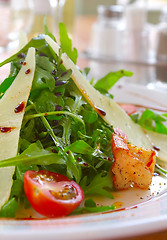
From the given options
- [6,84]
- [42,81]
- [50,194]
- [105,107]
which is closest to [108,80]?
[105,107]

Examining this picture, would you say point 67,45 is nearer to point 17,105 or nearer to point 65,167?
point 17,105

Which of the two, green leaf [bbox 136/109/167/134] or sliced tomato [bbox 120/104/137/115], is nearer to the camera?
green leaf [bbox 136/109/167/134]

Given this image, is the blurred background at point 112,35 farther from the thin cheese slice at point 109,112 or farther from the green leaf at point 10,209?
the green leaf at point 10,209

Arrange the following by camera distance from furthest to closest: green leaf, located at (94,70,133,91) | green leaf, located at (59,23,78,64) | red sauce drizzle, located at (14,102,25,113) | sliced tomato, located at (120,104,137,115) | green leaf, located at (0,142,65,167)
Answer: sliced tomato, located at (120,104,137,115)
green leaf, located at (94,70,133,91)
green leaf, located at (59,23,78,64)
red sauce drizzle, located at (14,102,25,113)
green leaf, located at (0,142,65,167)

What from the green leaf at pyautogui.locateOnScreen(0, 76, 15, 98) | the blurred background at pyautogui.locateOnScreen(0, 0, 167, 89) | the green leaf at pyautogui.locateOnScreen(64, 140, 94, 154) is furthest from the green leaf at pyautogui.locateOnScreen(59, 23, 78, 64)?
the blurred background at pyautogui.locateOnScreen(0, 0, 167, 89)

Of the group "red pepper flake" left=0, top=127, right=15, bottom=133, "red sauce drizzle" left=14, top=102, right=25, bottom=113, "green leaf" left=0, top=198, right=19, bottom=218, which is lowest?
"green leaf" left=0, top=198, right=19, bottom=218

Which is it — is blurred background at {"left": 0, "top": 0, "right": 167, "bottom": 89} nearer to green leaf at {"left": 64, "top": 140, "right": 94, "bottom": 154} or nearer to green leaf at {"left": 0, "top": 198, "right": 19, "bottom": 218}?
green leaf at {"left": 64, "top": 140, "right": 94, "bottom": 154}

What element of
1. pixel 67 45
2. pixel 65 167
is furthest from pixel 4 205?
pixel 67 45

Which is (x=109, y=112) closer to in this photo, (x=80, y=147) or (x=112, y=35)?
(x=80, y=147)
